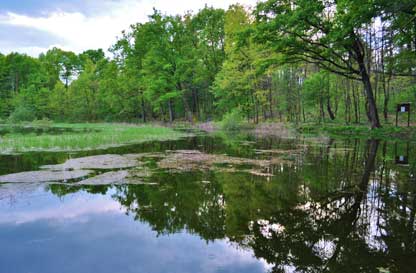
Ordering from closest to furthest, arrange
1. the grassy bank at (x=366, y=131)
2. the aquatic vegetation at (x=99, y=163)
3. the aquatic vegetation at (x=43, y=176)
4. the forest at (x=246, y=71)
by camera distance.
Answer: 1. the aquatic vegetation at (x=43, y=176)
2. the aquatic vegetation at (x=99, y=163)
3. the grassy bank at (x=366, y=131)
4. the forest at (x=246, y=71)

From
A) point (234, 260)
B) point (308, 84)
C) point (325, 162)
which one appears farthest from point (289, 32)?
point (234, 260)

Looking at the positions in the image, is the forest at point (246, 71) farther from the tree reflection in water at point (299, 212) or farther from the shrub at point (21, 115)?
the tree reflection in water at point (299, 212)

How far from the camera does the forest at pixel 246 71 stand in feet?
61.8

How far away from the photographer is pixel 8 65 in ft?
180

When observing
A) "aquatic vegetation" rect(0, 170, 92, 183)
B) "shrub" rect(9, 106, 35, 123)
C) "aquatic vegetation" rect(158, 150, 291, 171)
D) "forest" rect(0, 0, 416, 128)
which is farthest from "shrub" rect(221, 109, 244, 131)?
"shrub" rect(9, 106, 35, 123)

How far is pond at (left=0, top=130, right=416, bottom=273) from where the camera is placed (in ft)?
11.0

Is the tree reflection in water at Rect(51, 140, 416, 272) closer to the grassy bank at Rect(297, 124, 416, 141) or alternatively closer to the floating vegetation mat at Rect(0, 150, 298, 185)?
the floating vegetation mat at Rect(0, 150, 298, 185)

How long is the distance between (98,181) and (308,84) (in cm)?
2443

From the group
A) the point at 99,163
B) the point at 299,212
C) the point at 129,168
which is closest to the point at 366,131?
the point at 129,168

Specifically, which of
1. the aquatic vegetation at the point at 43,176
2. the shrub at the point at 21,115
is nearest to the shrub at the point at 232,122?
the aquatic vegetation at the point at 43,176

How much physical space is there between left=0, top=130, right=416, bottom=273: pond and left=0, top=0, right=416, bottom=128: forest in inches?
306

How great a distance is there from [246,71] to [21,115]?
36.3 meters

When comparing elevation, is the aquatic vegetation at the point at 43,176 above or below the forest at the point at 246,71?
below

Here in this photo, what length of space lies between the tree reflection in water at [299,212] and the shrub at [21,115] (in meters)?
44.6
